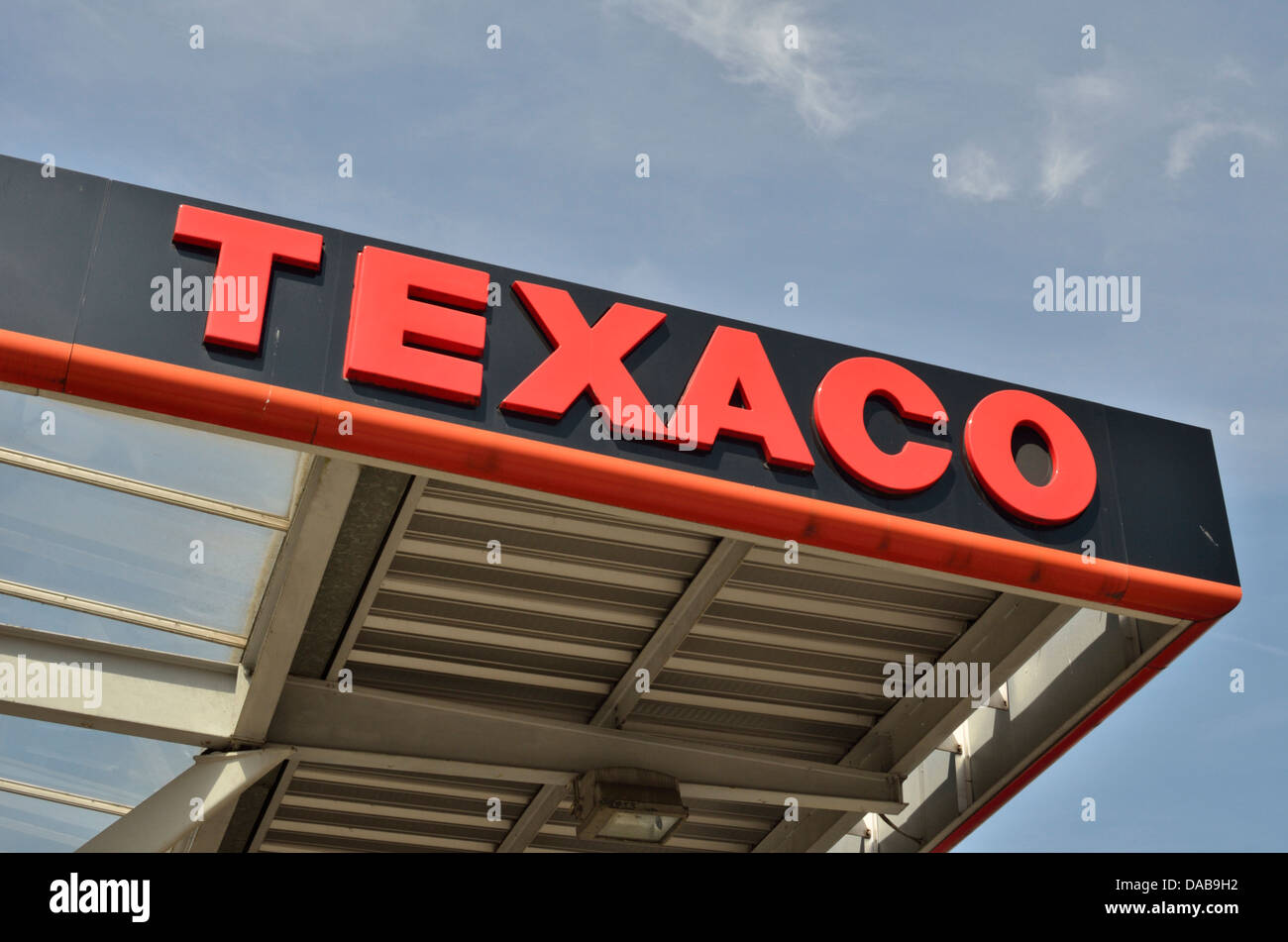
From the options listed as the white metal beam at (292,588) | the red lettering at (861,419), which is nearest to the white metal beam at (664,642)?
the red lettering at (861,419)

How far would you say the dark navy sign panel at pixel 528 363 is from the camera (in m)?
9.30

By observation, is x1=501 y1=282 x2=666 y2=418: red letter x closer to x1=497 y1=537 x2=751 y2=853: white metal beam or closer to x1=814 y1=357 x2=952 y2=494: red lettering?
x1=814 y1=357 x2=952 y2=494: red lettering

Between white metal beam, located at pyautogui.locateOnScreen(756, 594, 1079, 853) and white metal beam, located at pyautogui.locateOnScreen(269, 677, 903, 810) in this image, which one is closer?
white metal beam, located at pyautogui.locateOnScreen(756, 594, 1079, 853)

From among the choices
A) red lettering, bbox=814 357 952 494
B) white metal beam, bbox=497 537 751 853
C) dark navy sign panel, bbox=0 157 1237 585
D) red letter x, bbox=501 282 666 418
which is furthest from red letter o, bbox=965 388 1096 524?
red letter x, bbox=501 282 666 418

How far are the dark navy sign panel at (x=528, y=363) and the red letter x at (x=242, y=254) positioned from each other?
0.07 meters

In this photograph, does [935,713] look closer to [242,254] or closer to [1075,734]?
[1075,734]

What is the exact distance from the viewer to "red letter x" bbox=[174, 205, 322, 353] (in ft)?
31.0

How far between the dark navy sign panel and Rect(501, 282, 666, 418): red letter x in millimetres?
82

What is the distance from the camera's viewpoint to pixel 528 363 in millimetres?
10305

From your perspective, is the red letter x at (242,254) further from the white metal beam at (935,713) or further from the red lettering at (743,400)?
the white metal beam at (935,713)

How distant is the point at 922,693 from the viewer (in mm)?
13453

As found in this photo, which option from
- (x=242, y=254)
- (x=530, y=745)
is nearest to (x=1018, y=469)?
(x=530, y=745)

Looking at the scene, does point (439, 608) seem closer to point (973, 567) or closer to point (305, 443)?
point (305, 443)
